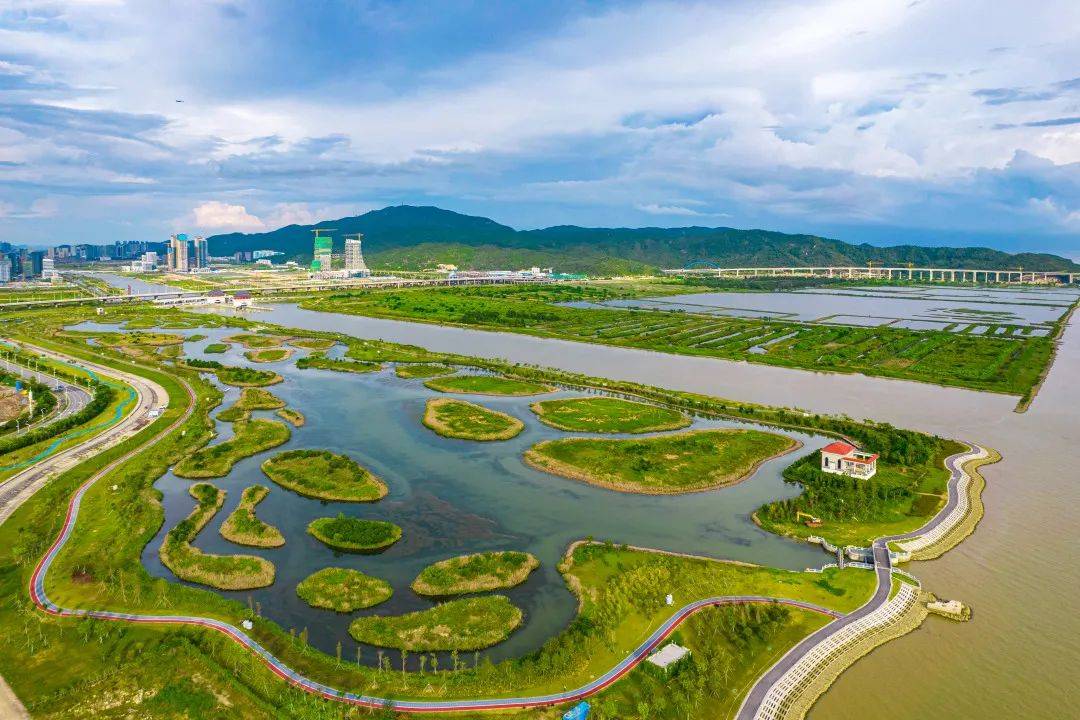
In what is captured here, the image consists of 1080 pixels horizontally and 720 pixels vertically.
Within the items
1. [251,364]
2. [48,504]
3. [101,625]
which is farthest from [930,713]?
[251,364]

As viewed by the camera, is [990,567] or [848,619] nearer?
[848,619]

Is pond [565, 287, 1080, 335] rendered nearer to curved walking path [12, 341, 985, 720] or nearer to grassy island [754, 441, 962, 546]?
grassy island [754, 441, 962, 546]

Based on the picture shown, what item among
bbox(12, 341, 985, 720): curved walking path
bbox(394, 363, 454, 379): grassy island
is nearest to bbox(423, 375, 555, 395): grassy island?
bbox(394, 363, 454, 379): grassy island

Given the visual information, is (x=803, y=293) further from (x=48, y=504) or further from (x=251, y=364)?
(x=48, y=504)

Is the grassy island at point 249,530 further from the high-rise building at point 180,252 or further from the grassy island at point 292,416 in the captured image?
the high-rise building at point 180,252

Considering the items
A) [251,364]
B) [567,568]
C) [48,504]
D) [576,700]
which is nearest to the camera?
[576,700]

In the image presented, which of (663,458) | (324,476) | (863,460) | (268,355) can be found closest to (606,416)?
(663,458)

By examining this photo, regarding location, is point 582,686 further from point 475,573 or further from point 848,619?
point 848,619
